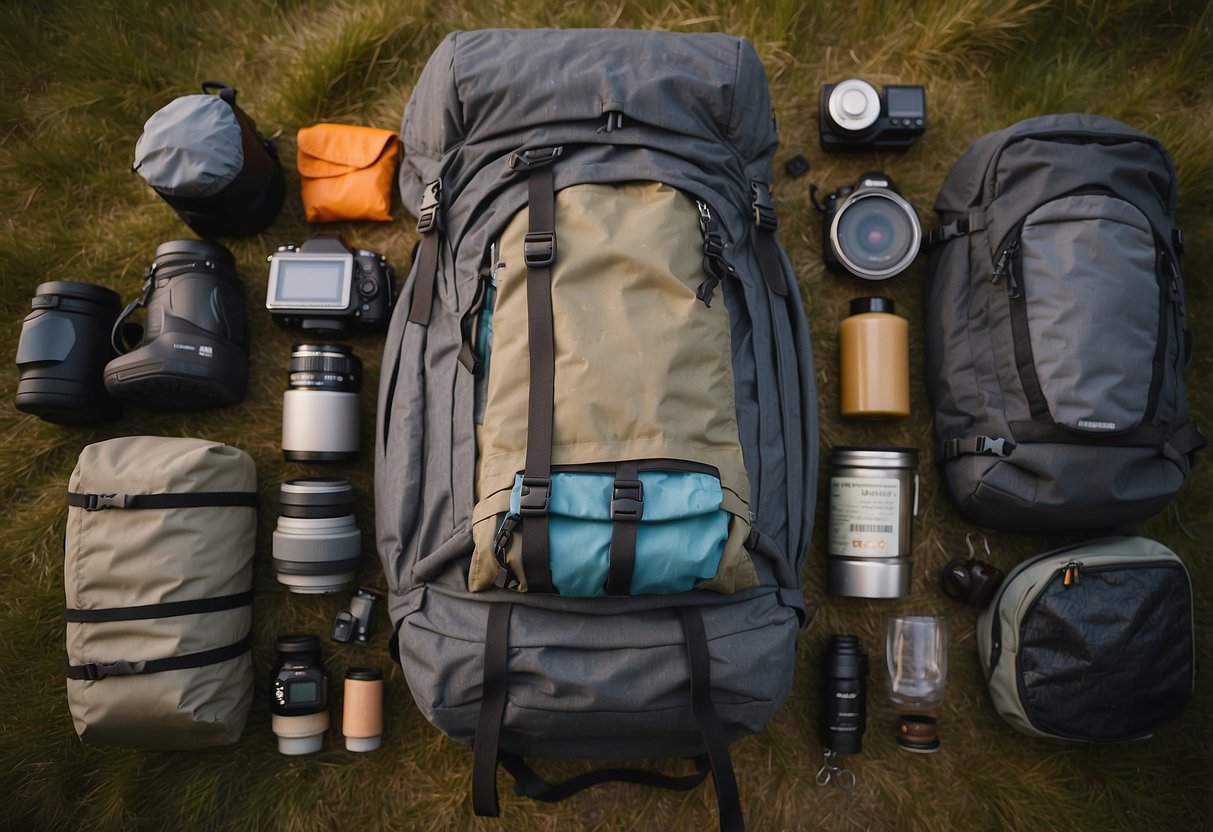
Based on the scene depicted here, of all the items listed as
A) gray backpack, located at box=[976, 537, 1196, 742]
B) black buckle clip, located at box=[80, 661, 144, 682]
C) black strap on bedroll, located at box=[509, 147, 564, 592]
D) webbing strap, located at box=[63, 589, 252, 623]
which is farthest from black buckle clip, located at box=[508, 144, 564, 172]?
gray backpack, located at box=[976, 537, 1196, 742]

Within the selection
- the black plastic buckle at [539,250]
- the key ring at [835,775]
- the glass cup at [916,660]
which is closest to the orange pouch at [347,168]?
the black plastic buckle at [539,250]

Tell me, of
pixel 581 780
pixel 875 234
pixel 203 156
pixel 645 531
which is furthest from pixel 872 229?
pixel 203 156

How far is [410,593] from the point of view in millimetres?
2109

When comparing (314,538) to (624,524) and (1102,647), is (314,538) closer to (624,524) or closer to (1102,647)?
(624,524)

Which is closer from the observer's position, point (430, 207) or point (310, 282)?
point (430, 207)

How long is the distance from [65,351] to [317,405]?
85 cm

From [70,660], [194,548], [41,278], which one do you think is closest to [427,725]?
[194,548]

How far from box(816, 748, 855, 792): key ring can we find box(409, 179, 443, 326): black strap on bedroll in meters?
2.07

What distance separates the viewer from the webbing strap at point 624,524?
1764 millimetres

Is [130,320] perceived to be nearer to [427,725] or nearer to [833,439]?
[427,725]

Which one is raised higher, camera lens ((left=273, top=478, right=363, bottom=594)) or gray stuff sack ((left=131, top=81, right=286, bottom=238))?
gray stuff sack ((left=131, top=81, right=286, bottom=238))

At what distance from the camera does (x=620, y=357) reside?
73.2 inches

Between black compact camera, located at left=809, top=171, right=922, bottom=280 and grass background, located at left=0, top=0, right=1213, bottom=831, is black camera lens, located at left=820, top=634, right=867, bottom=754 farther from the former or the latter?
black compact camera, located at left=809, top=171, right=922, bottom=280

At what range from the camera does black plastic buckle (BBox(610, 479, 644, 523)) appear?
5.78ft
